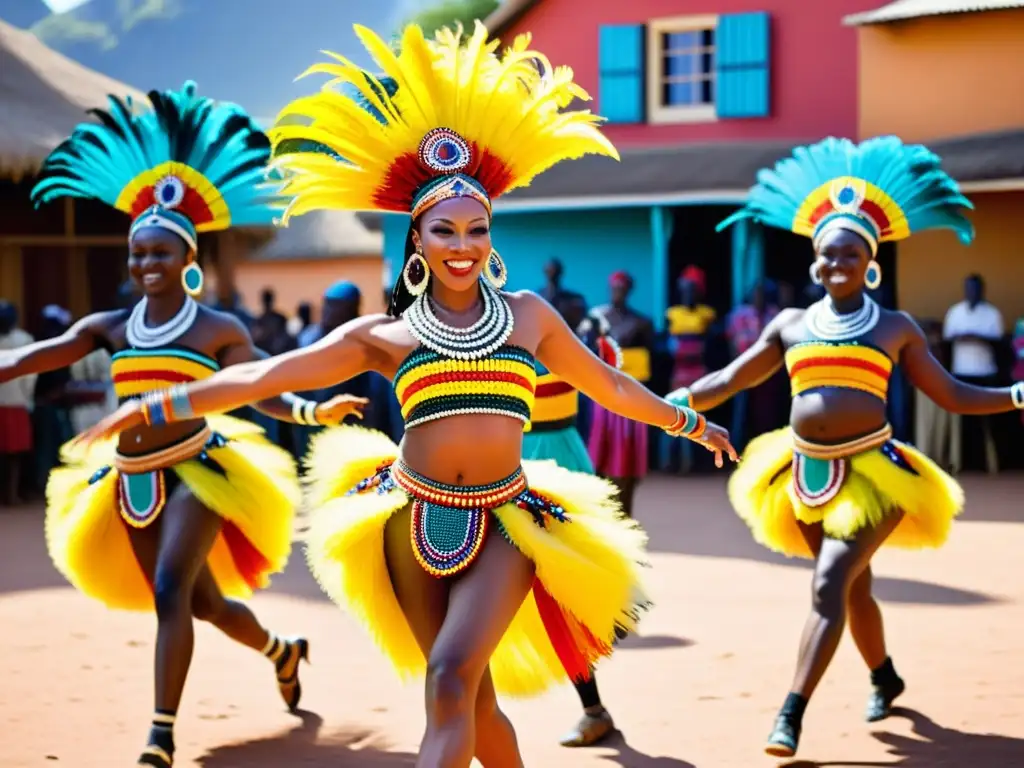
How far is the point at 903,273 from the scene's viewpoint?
18609mm

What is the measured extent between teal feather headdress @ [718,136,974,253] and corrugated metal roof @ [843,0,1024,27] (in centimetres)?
1144

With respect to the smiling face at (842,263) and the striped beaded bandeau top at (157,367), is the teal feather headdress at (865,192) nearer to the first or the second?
the smiling face at (842,263)

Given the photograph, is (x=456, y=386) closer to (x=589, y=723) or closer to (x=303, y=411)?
(x=303, y=411)

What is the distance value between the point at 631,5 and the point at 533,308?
17.1 m

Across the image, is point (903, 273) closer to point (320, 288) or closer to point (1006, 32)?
point (1006, 32)

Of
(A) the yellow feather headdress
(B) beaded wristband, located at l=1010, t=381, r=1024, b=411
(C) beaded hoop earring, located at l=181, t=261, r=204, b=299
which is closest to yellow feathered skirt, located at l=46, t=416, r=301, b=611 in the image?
(C) beaded hoop earring, located at l=181, t=261, r=204, b=299

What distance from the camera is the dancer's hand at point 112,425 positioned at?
4293mm

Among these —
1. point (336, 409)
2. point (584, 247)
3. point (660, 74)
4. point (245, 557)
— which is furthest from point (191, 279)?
point (660, 74)

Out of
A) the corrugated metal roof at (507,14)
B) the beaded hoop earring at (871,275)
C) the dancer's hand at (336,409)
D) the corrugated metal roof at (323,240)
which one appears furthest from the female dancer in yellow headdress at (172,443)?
the corrugated metal roof at (323,240)

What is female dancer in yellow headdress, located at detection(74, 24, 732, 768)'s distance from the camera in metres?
4.64

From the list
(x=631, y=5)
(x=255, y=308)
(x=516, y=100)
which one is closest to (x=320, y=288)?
(x=255, y=308)

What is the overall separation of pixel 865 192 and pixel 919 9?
40.2 feet

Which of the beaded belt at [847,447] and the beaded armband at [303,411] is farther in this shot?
the beaded belt at [847,447]

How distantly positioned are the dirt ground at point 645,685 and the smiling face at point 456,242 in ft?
7.53
